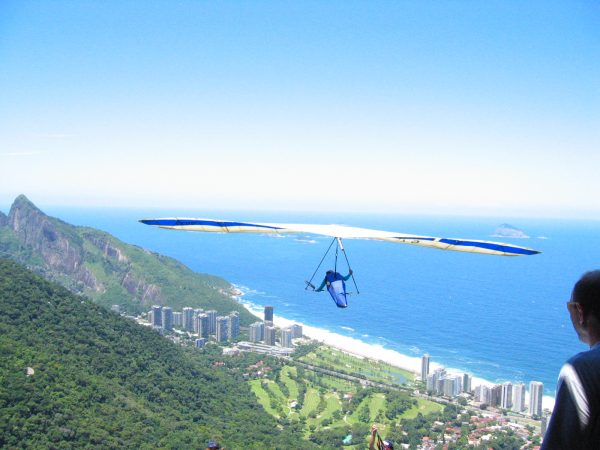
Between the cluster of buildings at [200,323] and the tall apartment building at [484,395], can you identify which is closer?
the tall apartment building at [484,395]

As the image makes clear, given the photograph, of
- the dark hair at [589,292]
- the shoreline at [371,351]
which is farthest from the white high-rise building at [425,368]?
the dark hair at [589,292]

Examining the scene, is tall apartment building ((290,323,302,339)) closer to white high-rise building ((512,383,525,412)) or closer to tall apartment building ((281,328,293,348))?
tall apartment building ((281,328,293,348))

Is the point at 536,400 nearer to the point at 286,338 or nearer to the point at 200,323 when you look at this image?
the point at 286,338

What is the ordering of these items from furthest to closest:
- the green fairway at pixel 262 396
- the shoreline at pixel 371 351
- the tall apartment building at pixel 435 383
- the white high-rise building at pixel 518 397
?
the shoreline at pixel 371 351 < the tall apartment building at pixel 435 383 < the white high-rise building at pixel 518 397 < the green fairway at pixel 262 396

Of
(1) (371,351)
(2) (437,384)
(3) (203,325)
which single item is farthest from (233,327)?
(2) (437,384)

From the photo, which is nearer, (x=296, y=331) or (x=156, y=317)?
(x=296, y=331)

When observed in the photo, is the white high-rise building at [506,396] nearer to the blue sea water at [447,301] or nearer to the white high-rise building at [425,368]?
the blue sea water at [447,301]

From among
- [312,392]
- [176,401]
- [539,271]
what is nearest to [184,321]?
[312,392]

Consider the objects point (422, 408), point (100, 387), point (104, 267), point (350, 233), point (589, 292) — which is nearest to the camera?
point (589, 292)
